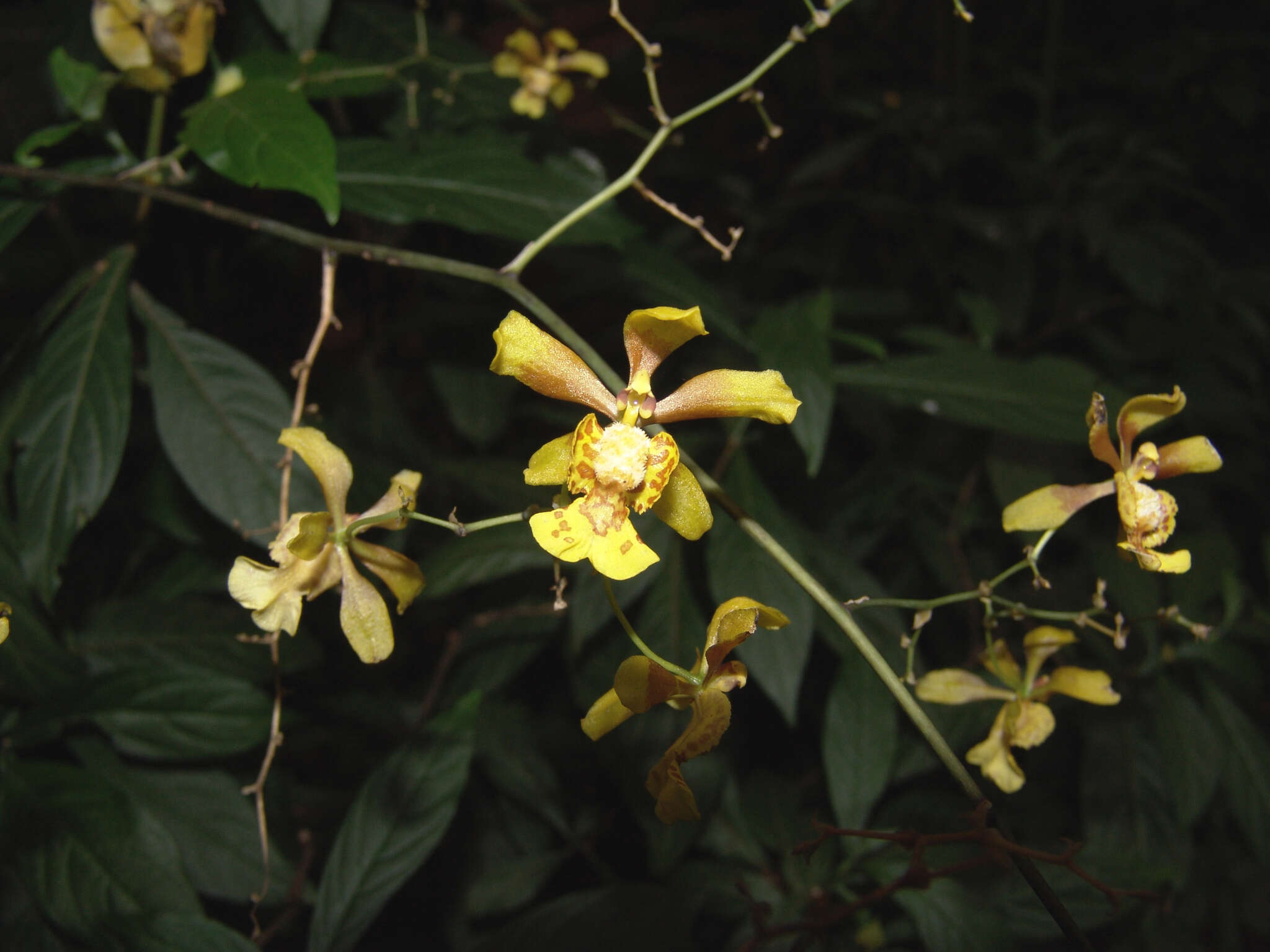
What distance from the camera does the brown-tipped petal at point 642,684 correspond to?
0.55 meters

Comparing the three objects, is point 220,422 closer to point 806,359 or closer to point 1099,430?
point 806,359

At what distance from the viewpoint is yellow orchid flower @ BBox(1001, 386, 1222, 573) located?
25.8 inches

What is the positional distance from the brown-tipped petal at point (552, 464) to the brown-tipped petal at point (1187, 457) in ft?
1.73

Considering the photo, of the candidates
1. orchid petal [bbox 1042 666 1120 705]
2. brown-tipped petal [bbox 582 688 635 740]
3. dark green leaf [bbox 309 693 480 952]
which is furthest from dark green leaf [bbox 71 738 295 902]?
orchid petal [bbox 1042 666 1120 705]

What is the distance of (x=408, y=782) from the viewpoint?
0.91 metres

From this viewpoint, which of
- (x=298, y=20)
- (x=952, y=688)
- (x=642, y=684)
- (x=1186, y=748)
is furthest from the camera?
(x=1186, y=748)

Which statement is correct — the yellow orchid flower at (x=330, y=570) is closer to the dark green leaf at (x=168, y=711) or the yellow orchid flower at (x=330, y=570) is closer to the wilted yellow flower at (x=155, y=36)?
the dark green leaf at (x=168, y=711)

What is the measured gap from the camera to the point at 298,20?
981 millimetres

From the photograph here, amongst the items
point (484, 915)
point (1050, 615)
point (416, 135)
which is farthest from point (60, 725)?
point (1050, 615)

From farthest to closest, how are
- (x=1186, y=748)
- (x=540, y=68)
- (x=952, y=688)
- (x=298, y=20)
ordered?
(x=1186, y=748)
(x=540, y=68)
(x=298, y=20)
(x=952, y=688)

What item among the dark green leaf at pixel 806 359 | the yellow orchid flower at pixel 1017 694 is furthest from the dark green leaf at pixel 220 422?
the yellow orchid flower at pixel 1017 694

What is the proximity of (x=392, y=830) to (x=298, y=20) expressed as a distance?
985mm

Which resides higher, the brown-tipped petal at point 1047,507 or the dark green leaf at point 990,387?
the brown-tipped petal at point 1047,507

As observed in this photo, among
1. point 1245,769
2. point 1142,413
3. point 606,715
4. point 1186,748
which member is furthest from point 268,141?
point 1245,769
